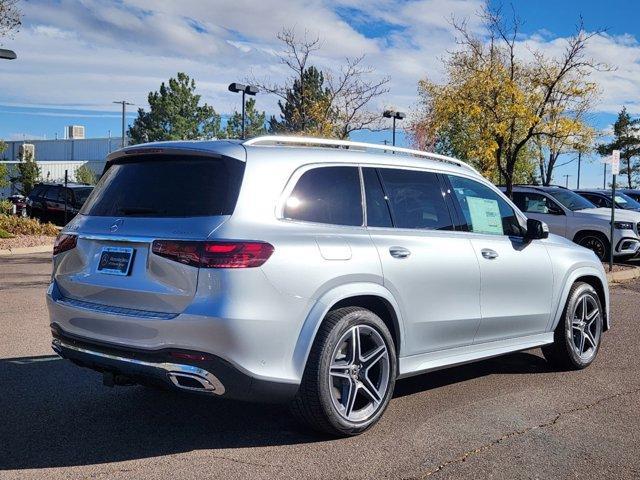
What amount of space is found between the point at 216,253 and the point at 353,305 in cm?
106

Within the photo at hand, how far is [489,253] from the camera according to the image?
213 inches

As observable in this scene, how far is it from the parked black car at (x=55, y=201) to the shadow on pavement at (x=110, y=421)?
22260 mm

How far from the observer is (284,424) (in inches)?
184

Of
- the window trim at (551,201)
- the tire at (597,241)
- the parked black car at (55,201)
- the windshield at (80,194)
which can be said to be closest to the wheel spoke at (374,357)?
Result: the tire at (597,241)

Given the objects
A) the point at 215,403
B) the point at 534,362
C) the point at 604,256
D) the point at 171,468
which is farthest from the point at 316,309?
the point at 604,256

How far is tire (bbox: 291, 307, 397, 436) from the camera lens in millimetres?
4141

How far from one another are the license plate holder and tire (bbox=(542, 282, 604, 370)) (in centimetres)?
391

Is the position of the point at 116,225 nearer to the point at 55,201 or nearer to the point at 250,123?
the point at 55,201

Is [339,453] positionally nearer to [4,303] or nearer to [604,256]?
[4,303]

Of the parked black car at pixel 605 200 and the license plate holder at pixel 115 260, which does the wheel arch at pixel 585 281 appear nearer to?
the license plate holder at pixel 115 260

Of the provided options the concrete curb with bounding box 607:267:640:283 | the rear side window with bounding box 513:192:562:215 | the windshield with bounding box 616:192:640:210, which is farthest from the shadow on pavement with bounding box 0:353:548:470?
the windshield with bounding box 616:192:640:210

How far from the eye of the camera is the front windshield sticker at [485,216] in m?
5.55

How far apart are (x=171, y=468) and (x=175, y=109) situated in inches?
2496

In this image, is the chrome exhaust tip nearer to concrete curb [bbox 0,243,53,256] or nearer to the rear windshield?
the rear windshield
